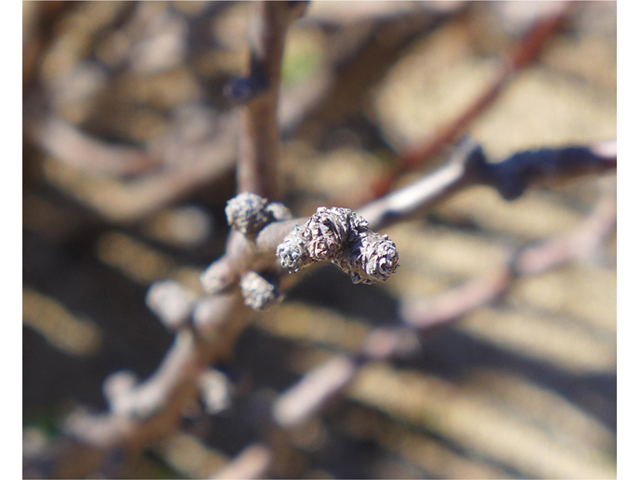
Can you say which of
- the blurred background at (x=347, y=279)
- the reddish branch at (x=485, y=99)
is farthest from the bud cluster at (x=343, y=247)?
the blurred background at (x=347, y=279)

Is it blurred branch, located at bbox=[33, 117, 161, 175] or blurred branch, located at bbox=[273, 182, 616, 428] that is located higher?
blurred branch, located at bbox=[33, 117, 161, 175]

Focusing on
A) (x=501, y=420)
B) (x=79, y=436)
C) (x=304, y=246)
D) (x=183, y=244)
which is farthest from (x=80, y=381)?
(x=304, y=246)

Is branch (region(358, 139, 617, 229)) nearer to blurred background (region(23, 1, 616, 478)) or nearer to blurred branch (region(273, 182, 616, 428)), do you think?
blurred branch (region(273, 182, 616, 428))

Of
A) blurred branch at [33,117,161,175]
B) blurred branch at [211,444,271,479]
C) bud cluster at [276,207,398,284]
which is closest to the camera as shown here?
bud cluster at [276,207,398,284]

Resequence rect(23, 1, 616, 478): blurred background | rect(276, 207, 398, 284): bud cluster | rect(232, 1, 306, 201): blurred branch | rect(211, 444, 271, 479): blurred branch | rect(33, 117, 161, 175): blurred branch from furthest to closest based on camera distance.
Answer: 1. rect(23, 1, 616, 478): blurred background
2. rect(33, 117, 161, 175): blurred branch
3. rect(211, 444, 271, 479): blurred branch
4. rect(232, 1, 306, 201): blurred branch
5. rect(276, 207, 398, 284): bud cluster

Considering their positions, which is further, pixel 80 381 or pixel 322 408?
pixel 80 381

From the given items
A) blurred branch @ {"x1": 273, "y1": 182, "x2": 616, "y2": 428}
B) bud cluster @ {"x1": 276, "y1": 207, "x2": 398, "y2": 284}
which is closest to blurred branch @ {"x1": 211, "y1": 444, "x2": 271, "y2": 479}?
blurred branch @ {"x1": 273, "y1": 182, "x2": 616, "y2": 428}

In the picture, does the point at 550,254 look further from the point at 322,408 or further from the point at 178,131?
the point at 178,131
